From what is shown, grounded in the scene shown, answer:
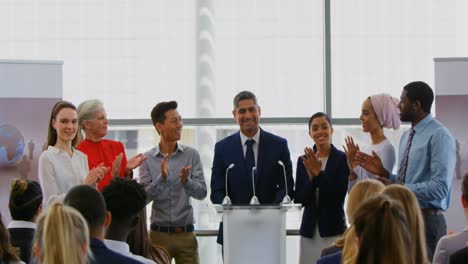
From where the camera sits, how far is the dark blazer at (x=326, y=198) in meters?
6.41

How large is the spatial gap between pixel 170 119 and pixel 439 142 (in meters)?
2.14

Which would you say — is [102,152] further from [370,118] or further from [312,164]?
[370,118]

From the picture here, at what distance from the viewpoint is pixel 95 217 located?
321cm

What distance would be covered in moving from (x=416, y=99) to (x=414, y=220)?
3.16m

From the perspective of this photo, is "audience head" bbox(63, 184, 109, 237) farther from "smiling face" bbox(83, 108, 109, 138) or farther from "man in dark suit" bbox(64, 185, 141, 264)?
"smiling face" bbox(83, 108, 109, 138)

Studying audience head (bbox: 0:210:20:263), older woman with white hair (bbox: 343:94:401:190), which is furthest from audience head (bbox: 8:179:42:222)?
older woman with white hair (bbox: 343:94:401:190)

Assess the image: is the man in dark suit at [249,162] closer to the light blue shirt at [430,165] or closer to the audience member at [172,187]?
the audience member at [172,187]

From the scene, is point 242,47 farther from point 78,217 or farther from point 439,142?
point 78,217

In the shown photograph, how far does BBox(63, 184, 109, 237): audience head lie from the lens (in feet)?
10.5

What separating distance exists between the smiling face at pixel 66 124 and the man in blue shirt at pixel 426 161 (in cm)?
213

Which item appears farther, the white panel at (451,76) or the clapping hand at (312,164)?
the white panel at (451,76)

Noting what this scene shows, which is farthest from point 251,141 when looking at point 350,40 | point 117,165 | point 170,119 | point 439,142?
point 350,40

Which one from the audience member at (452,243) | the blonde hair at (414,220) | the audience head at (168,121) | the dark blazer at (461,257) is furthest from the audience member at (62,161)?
the blonde hair at (414,220)

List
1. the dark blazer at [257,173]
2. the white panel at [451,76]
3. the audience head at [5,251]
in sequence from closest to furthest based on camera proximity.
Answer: the audience head at [5,251] < the dark blazer at [257,173] < the white panel at [451,76]
